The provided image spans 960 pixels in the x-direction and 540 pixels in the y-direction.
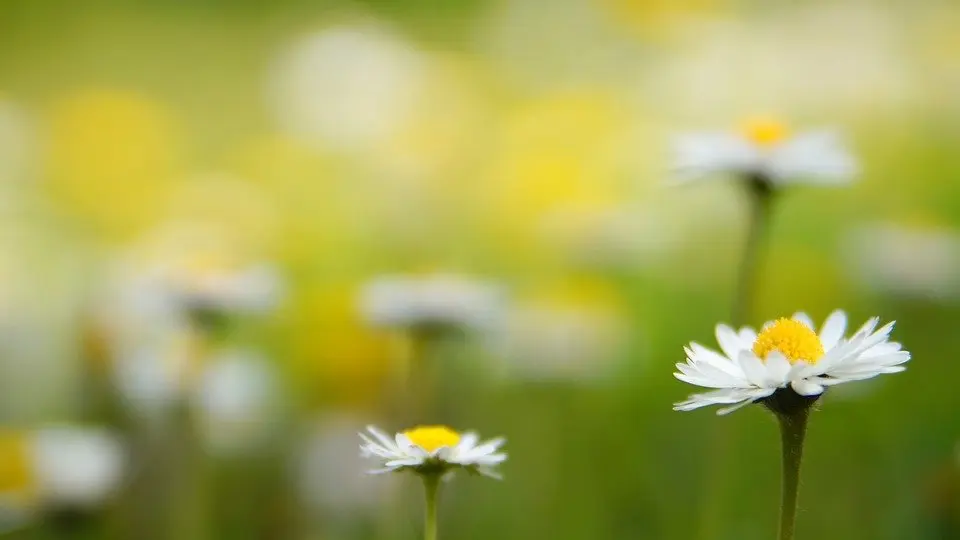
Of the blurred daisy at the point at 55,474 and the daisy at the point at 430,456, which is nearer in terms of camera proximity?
the daisy at the point at 430,456

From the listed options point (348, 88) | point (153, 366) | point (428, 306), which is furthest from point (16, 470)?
point (348, 88)

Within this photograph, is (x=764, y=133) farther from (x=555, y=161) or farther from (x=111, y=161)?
(x=111, y=161)

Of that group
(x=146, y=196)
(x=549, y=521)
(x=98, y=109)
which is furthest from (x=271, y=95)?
(x=549, y=521)

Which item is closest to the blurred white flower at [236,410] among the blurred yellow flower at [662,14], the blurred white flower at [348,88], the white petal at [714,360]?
the white petal at [714,360]

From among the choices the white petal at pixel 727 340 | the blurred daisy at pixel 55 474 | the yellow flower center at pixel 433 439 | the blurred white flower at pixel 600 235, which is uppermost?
the blurred white flower at pixel 600 235

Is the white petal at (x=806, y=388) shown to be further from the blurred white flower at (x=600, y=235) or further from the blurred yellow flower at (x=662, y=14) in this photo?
the blurred yellow flower at (x=662, y=14)

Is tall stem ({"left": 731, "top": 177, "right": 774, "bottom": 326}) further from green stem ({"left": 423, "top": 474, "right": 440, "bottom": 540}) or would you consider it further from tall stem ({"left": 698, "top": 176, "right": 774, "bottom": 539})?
green stem ({"left": 423, "top": 474, "right": 440, "bottom": 540})
